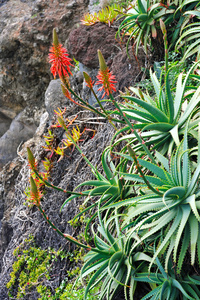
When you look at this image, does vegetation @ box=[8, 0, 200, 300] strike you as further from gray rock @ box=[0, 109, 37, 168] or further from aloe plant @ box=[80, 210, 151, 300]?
gray rock @ box=[0, 109, 37, 168]

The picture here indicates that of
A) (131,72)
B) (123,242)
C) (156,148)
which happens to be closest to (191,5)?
(131,72)

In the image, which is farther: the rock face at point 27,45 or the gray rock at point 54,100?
the rock face at point 27,45

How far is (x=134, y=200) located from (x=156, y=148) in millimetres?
537

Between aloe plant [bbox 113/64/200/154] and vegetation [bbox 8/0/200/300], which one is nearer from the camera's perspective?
vegetation [bbox 8/0/200/300]

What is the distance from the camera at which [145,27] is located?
3.37 metres

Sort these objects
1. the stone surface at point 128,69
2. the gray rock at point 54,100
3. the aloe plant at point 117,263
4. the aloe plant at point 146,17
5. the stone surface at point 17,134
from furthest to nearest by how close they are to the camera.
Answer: the stone surface at point 17,134, the gray rock at point 54,100, the stone surface at point 128,69, the aloe plant at point 146,17, the aloe plant at point 117,263

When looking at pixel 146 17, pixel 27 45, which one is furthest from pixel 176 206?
pixel 27 45

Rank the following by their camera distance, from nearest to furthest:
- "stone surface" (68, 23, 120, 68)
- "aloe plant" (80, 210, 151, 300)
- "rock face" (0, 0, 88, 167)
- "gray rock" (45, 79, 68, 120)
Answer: "aloe plant" (80, 210, 151, 300) → "stone surface" (68, 23, 120, 68) → "gray rock" (45, 79, 68, 120) → "rock face" (0, 0, 88, 167)

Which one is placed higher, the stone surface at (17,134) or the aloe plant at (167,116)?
the stone surface at (17,134)

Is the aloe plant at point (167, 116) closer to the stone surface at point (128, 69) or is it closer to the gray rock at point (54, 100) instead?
the stone surface at point (128, 69)

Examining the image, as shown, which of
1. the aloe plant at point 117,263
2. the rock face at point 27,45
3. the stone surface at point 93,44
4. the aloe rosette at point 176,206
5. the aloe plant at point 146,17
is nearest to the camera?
the aloe rosette at point 176,206

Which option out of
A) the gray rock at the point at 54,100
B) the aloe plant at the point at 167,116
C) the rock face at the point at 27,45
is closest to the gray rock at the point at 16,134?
the rock face at the point at 27,45

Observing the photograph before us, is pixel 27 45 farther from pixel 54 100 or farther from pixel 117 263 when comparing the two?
pixel 117 263

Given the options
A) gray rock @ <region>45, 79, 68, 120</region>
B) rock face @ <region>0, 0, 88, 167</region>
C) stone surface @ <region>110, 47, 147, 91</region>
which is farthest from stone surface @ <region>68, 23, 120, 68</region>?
rock face @ <region>0, 0, 88, 167</region>
